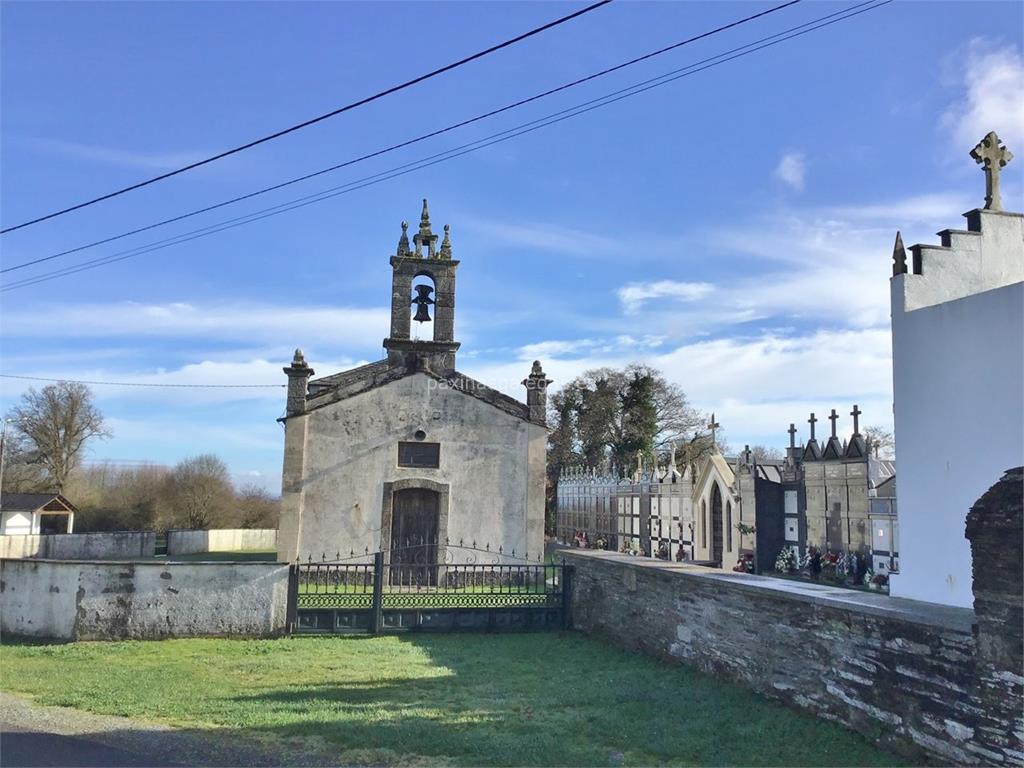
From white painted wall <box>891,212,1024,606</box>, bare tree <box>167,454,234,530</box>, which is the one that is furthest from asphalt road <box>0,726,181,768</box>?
bare tree <box>167,454,234,530</box>

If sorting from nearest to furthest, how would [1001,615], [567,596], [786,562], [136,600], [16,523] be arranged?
[1001,615] < [136,600] < [567,596] < [786,562] < [16,523]

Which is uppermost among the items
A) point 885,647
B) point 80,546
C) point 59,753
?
point 885,647

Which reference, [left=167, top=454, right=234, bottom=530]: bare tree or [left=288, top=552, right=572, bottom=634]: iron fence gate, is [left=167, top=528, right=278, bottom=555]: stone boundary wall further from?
[left=288, top=552, right=572, bottom=634]: iron fence gate

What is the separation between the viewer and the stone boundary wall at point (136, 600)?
11953mm

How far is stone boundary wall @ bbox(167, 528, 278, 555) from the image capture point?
35.0m

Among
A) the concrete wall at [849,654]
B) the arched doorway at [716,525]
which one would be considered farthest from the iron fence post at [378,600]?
the arched doorway at [716,525]

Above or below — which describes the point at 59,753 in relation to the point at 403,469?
below

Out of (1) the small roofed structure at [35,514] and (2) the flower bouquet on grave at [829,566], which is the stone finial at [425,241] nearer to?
(2) the flower bouquet on grave at [829,566]

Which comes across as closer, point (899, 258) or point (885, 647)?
point (885, 647)

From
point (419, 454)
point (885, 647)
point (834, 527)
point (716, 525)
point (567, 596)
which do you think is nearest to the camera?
point (885, 647)

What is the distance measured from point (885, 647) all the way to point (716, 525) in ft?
57.0

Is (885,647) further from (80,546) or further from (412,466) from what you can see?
(80,546)

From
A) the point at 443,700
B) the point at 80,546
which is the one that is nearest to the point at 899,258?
the point at 443,700

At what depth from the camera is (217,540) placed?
129 ft
